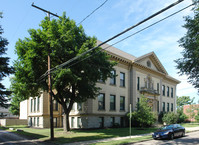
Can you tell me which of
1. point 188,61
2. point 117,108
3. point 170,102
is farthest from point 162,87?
point 188,61

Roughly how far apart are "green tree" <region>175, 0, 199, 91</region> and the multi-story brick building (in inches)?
325

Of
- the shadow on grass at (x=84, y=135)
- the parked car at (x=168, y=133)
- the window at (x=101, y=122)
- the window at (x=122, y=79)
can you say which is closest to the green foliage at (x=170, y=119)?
the window at (x=122, y=79)

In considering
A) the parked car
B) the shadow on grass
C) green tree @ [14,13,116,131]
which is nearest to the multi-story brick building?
green tree @ [14,13,116,131]

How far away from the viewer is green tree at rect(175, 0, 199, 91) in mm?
17422

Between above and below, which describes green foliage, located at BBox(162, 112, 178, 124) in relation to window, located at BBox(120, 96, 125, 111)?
below

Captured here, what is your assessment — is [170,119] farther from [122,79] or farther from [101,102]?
[101,102]

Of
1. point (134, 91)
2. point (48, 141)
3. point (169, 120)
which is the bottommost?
point (169, 120)

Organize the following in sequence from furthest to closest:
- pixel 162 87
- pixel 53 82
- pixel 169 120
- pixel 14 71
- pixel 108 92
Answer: pixel 162 87, pixel 169 120, pixel 108 92, pixel 53 82, pixel 14 71

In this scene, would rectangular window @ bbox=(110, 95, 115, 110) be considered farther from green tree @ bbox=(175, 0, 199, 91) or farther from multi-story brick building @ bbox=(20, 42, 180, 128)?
green tree @ bbox=(175, 0, 199, 91)

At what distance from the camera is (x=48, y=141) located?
17.0 meters

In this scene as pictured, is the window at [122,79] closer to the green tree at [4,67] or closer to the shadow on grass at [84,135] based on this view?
the shadow on grass at [84,135]

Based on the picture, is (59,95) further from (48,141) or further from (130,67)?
(130,67)

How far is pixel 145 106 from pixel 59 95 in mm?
12244

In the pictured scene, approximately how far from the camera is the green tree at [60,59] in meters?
19.0
